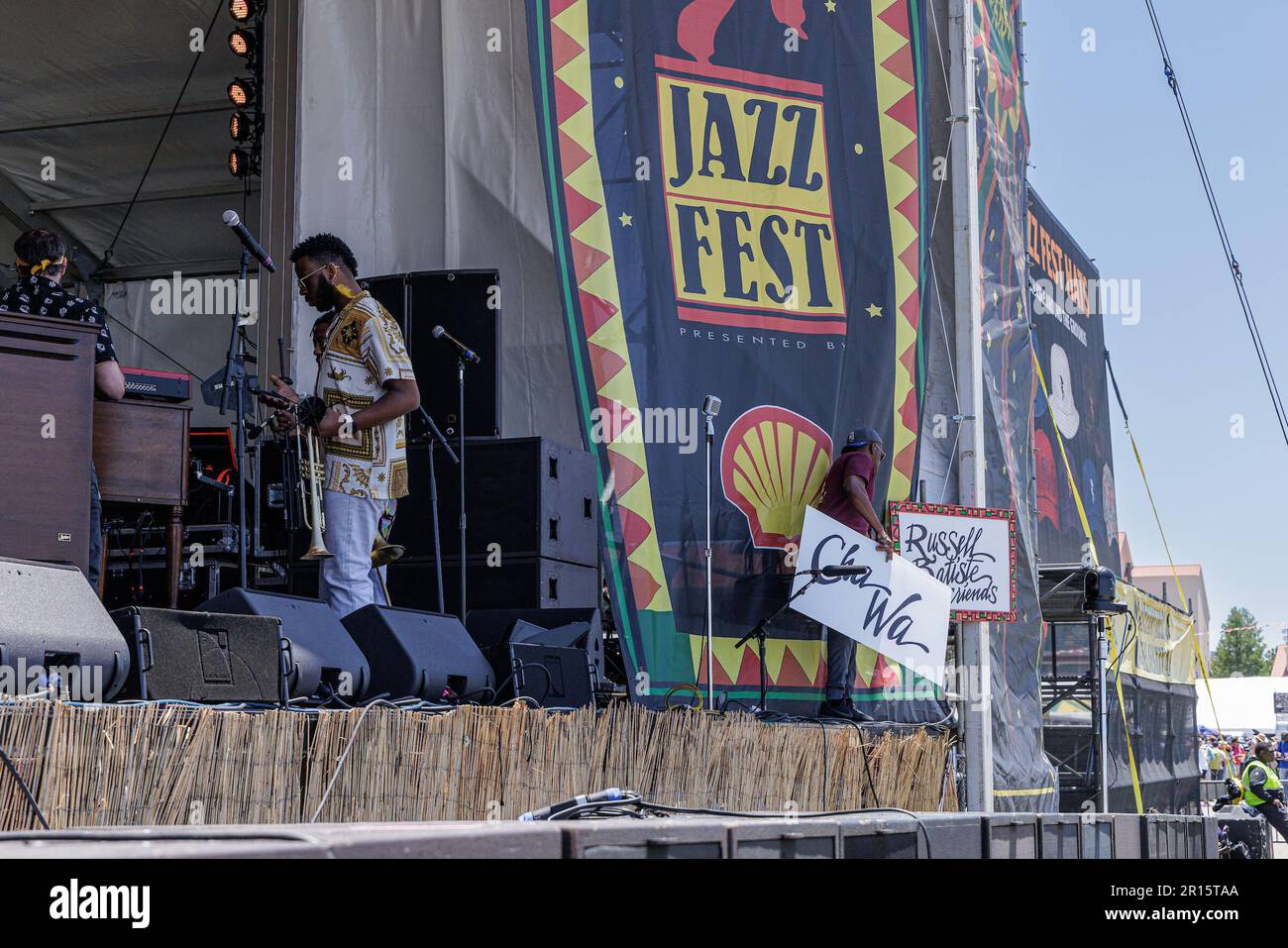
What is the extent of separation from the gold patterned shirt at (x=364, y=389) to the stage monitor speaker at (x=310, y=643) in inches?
28.2

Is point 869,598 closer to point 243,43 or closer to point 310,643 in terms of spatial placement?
point 310,643

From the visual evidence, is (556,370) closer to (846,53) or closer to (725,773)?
(846,53)

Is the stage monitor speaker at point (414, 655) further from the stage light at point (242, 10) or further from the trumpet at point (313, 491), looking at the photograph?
the stage light at point (242, 10)

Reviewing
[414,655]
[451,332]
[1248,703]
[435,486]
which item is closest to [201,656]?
[414,655]

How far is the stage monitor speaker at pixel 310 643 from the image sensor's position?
4242 millimetres

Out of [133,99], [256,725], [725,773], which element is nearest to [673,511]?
[725,773]

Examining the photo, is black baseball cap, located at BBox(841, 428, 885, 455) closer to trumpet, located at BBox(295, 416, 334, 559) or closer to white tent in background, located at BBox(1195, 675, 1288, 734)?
trumpet, located at BBox(295, 416, 334, 559)

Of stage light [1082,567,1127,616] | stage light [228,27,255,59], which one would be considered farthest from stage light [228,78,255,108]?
stage light [1082,567,1127,616]

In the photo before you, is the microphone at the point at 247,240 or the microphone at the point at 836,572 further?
the microphone at the point at 836,572

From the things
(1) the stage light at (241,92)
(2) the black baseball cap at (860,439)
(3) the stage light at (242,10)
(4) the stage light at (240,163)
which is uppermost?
(3) the stage light at (242,10)

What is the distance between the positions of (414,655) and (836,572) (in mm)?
2831

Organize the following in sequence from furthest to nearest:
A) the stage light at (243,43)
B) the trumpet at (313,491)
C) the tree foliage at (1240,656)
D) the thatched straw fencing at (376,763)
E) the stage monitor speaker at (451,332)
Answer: the tree foliage at (1240,656) → the stage light at (243,43) → the stage monitor speaker at (451,332) → the trumpet at (313,491) → the thatched straw fencing at (376,763)

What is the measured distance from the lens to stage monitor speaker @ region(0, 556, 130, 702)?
3365 millimetres

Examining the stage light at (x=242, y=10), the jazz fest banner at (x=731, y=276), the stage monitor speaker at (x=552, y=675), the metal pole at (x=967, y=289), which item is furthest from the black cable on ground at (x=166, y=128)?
the stage monitor speaker at (x=552, y=675)
